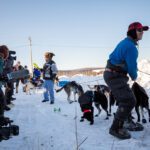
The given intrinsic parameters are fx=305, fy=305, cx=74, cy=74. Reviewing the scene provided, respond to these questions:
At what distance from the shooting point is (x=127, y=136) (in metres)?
5.65

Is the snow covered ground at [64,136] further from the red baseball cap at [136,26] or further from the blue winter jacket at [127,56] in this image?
the red baseball cap at [136,26]

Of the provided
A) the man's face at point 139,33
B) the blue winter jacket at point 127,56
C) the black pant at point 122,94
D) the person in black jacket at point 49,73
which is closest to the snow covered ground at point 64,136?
the black pant at point 122,94

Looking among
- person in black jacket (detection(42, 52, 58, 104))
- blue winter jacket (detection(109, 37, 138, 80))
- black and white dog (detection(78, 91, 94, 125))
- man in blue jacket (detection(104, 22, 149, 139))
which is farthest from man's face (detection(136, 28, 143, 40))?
person in black jacket (detection(42, 52, 58, 104))

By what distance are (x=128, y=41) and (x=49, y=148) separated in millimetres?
2407

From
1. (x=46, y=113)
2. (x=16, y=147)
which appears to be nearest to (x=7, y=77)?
Answer: (x=16, y=147)

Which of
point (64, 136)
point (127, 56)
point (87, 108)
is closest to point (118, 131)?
point (64, 136)

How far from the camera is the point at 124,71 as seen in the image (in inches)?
230

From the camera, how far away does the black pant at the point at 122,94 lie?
572 cm

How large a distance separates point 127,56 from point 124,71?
0.38m

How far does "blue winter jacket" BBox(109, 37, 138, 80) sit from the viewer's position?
5566 millimetres

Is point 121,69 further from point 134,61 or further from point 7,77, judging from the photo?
point 7,77

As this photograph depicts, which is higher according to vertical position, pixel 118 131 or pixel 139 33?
pixel 139 33

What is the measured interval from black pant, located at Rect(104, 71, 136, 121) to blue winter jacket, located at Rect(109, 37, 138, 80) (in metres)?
0.21

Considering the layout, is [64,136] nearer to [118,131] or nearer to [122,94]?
[118,131]
